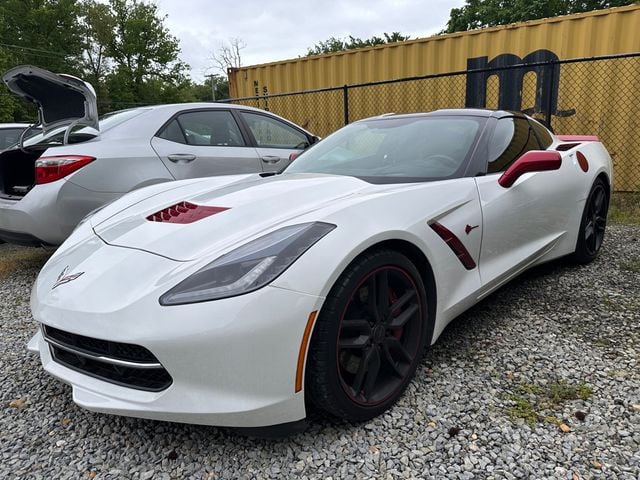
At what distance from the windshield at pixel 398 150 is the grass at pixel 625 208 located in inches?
147

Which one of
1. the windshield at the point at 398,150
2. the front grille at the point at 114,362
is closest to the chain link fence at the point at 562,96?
the windshield at the point at 398,150

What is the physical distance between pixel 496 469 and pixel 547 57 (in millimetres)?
6925

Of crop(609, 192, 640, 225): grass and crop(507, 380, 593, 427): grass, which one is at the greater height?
crop(507, 380, 593, 427): grass

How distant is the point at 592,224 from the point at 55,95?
181 inches

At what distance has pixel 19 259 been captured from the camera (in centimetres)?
479

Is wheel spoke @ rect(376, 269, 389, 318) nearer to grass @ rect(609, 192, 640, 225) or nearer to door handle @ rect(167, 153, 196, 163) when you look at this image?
door handle @ rect(167, 153, 196, 163)

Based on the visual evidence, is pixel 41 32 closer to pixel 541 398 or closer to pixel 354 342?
pixel 354 342

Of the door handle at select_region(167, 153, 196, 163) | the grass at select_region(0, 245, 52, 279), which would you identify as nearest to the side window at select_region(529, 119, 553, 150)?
the door handle at select_region(167, 153, 196, 163)

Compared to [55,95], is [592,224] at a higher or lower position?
lower

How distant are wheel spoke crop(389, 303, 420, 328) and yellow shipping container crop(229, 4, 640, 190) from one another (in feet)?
17.7

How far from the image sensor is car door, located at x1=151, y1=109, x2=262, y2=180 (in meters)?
3.99

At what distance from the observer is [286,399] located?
5.01ft

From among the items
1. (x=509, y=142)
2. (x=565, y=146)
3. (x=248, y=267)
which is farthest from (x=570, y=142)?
(x=248, y=267)

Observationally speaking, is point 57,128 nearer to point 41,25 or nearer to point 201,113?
point 201,113
